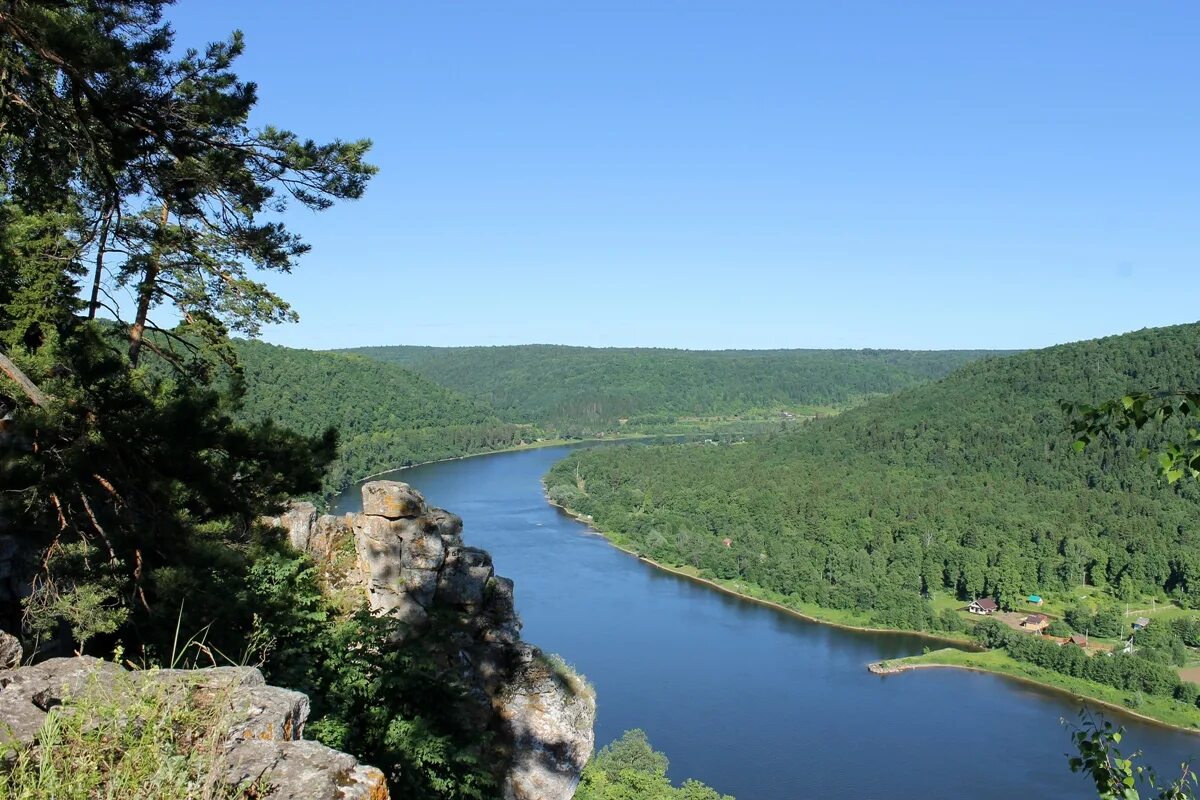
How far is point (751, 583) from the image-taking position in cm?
4103

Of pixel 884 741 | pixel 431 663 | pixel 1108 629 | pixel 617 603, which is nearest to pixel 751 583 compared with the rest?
pixel 617 603

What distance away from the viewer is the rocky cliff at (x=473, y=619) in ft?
21.4

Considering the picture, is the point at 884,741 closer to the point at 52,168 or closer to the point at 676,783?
the point at 676,783

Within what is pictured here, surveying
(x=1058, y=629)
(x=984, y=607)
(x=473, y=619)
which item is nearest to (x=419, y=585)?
(x=473, y=619)

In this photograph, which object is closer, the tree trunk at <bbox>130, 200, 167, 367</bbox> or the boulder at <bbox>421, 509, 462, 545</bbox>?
the tree trunk at <bbox>130, 200, 167, 367</bbox>

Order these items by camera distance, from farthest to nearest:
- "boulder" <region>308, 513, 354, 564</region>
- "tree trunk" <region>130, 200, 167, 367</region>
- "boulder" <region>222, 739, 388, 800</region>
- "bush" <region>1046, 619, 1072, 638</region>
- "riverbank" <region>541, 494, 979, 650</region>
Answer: "riverbank" <region>541, 494, 979, 650</region> → "bush" <region>1046, 619, 1072, 638</region> → "boulder" <region>308, 513, 354, 564</region> → "tree trunk" <region>130, 200, 167, 367</region> → "boulder" <region>222, 739, 388, 800</region>

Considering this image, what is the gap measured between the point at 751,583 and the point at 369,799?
40.4 metres

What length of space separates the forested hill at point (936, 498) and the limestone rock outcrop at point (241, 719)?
35386 millimetres

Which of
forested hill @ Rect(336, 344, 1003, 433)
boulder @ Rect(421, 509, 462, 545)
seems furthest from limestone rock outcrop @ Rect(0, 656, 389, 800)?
forested hill @ Rect(336, 344, 1003, 433)

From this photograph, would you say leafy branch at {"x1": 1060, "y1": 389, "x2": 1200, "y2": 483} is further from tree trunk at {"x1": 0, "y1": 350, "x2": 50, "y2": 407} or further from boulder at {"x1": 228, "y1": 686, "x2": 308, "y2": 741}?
tree trunk at {"x1": 0, "y1": 350, "x2": 50, "y2": 407}

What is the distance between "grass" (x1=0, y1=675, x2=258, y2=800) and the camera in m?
1.73

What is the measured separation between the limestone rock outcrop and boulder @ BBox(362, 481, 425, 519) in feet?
14.4

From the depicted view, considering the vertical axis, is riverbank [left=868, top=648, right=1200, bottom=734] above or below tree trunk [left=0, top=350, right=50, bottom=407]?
below

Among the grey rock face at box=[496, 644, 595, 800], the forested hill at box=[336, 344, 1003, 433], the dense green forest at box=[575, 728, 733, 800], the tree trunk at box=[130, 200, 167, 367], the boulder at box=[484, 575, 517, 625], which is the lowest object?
the dense green forest at box=[575, 728, 733, 800]
